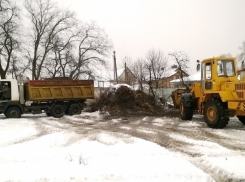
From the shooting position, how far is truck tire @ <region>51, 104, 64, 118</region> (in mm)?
17183

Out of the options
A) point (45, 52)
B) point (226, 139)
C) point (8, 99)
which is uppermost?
point (45, 52)

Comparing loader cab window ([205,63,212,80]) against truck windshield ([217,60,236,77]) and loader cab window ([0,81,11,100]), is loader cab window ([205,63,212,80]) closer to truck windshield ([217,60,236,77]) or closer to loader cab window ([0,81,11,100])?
truck windshield ([217,60,236,77])

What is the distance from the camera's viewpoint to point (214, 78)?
36.9ft

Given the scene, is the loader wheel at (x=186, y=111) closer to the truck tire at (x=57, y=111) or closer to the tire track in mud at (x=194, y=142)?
the tire track in mud at (x=194, y=142)

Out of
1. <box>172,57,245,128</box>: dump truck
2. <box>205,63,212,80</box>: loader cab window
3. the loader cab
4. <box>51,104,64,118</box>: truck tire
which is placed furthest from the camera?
<box>51,104,64,118</box>: truck tire

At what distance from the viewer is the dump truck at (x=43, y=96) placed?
16.0 m

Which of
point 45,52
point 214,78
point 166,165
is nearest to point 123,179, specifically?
point 166,165

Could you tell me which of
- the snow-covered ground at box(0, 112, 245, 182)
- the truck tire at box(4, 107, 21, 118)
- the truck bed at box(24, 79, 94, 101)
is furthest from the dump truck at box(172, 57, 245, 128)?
the truck tire at box(4, 107, 21, 118)

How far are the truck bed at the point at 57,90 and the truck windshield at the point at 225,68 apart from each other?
9828 mm

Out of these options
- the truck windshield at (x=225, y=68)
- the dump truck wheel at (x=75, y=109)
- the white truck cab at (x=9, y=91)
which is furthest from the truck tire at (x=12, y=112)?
the truck windshield at (x=225, y=68)

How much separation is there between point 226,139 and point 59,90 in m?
11.8

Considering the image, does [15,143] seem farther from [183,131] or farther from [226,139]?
[226,139]

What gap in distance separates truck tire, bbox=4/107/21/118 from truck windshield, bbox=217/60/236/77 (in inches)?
469

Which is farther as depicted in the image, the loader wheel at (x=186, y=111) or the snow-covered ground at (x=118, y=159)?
the loader wheel at (x=186, y=111)
